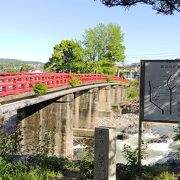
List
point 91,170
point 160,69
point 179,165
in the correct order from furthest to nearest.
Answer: point 179,165 → point 160,69 → point 91,170

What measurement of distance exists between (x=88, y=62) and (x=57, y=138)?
126ft

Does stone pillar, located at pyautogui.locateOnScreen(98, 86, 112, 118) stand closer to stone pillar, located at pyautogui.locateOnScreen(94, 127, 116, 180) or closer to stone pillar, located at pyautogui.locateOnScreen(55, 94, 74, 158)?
stone pillar, located at pyautogui.locateOnScreen(55, 94, 74, 158)

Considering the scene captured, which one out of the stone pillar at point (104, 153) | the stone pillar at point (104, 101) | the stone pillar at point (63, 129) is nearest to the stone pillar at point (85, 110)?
the stone pillar at point (63, 129)

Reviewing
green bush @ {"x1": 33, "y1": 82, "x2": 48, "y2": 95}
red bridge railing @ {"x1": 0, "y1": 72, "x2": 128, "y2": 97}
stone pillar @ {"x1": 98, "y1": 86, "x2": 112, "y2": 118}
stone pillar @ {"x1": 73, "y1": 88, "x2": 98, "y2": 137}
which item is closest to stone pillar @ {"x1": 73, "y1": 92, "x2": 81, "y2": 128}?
stone pillar @ {"x1": 73, "y1": 88, "x2": 98, "y2": 137}

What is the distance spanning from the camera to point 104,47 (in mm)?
61281

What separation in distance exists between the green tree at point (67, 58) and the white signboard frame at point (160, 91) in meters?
51.7

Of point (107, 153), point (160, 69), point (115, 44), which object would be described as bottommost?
point (107, 153)

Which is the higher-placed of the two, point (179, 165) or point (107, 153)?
point (107, 153)

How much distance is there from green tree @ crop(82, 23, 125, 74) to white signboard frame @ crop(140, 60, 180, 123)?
2043 inches

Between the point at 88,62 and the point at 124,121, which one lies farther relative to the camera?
the point at 88,62

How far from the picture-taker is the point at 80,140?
3059cm

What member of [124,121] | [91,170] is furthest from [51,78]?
[124,121]

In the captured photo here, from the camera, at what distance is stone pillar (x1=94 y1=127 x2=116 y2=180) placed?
19.5 ft

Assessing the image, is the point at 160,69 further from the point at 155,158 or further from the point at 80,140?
the point at 80,140
